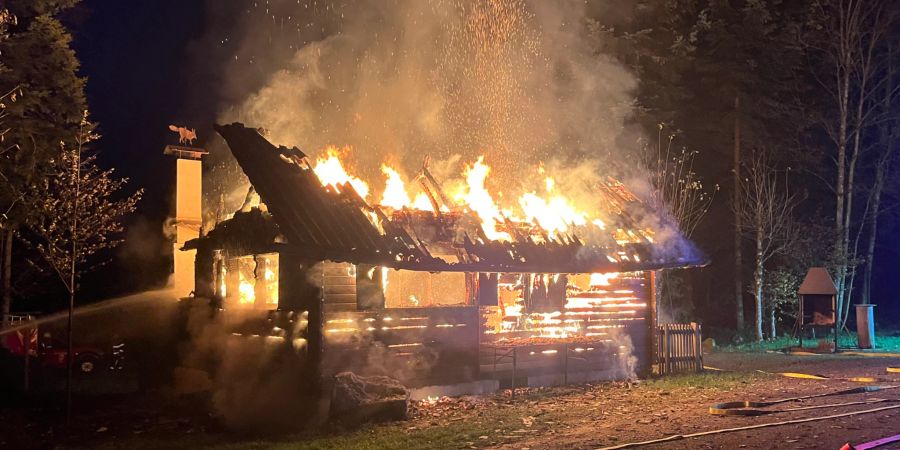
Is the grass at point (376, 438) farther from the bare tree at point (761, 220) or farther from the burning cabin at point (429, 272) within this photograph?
the bare tree at point (761, 220)

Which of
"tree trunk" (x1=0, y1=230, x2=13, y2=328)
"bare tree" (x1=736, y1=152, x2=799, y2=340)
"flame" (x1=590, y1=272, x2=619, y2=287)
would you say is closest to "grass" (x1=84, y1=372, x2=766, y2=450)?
"flame" (x1=590, y1=272, x2=619, y2=287)

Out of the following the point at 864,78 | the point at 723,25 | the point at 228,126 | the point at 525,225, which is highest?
the point at 723,25

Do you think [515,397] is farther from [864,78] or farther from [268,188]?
[864,78]

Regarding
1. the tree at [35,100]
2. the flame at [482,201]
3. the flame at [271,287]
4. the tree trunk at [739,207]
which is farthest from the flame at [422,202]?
the tree trunk at [739,207]

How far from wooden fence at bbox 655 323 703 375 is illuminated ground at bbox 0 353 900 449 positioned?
3.05ft

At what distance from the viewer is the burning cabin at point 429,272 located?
42.7 ft

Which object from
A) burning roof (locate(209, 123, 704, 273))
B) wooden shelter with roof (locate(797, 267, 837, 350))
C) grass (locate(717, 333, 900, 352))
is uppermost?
burning roof (locate(209, 123, 704, 273))

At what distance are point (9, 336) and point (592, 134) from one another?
20.5 m

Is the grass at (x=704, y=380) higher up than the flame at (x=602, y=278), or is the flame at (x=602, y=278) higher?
the flame at (x=602, y=278)

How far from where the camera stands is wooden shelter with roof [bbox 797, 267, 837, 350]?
2383cm

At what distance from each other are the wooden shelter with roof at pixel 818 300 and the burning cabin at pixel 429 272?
30.7 feet

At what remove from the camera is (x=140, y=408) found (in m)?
14.9

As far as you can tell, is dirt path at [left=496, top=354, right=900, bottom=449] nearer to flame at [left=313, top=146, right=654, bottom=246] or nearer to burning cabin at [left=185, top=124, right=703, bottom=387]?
burning cabin at [left=185, top=124, right=703, bottom=387]

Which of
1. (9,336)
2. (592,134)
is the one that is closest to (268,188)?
(9,336)
